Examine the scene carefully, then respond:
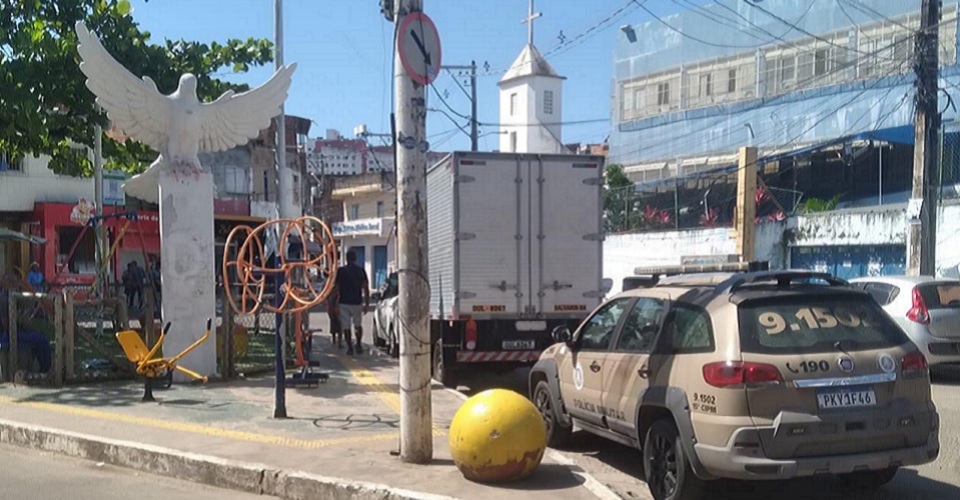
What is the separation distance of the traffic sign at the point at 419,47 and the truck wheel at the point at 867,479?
4491 mm

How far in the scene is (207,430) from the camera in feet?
27.0

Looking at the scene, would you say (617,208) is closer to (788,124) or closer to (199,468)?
(788,124)

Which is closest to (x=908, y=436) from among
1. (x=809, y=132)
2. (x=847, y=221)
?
(x=847, y=221)

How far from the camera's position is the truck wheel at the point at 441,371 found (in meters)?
11.5

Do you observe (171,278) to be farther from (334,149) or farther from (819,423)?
(334,149)

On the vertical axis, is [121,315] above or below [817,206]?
below

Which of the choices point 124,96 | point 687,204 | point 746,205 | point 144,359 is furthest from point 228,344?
point 687,204

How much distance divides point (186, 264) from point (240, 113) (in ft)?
8.09

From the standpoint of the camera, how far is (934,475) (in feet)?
22.4

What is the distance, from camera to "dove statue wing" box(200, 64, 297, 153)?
1187cm

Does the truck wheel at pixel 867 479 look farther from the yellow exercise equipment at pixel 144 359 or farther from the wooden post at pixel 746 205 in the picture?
the wooden post at pixel 746 205

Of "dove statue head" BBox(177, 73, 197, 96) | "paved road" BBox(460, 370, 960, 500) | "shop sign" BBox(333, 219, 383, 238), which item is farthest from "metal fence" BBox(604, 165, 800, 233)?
"shop sign" BBox(333, 219, 383, 238)

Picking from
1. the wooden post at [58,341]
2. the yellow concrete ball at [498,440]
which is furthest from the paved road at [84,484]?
the wooden post at [58,341]

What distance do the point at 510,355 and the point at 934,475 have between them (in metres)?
5.60
